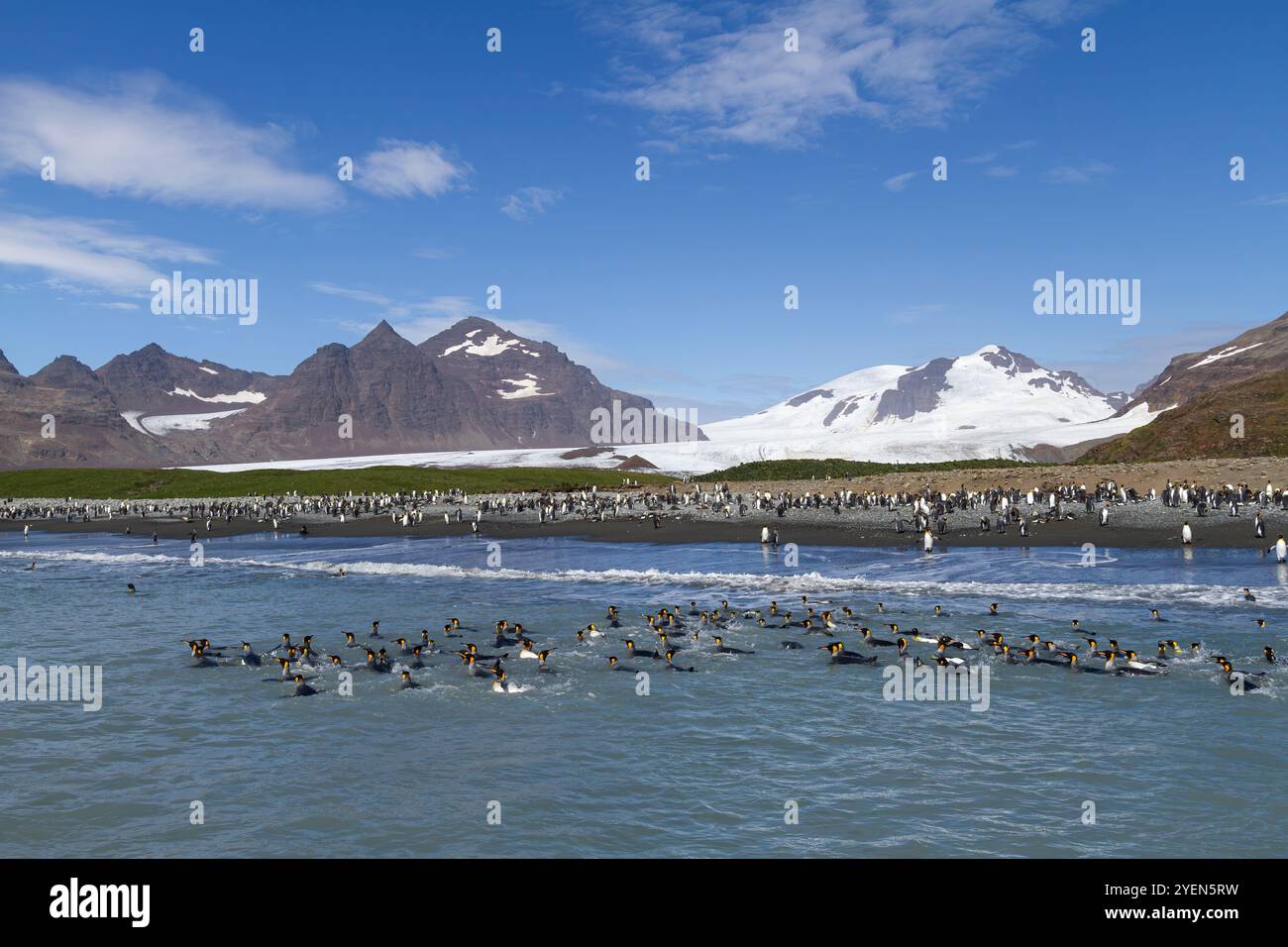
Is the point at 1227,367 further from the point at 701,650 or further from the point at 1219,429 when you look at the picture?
the point at 701,650

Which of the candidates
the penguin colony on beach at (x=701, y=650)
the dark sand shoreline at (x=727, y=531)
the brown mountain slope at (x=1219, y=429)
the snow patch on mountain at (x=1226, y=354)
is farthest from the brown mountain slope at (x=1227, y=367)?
the penguin colony on beach at (x=701, y=650)

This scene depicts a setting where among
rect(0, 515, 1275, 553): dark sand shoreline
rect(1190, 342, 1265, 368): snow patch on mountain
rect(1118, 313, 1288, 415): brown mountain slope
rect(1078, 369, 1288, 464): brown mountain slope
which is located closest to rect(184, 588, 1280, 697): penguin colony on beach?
rect(0, 515, 1275, 553): dark sand shoreline

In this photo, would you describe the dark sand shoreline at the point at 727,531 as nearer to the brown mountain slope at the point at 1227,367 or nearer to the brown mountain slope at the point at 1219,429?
the brown mountain slope at the point at 1219,429

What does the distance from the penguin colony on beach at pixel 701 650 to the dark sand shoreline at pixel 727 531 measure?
15652mm

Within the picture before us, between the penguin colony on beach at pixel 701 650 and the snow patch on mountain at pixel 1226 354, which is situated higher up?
the snow patch on mountain at pixel 1226 354

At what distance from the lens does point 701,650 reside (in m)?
22.2

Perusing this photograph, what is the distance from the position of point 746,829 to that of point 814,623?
13745 mm

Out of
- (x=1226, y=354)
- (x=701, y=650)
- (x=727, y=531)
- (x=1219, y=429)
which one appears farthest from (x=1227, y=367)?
(x=701, y=650)

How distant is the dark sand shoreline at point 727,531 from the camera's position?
40.7 m

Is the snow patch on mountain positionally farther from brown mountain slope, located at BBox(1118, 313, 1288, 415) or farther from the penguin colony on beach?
the penguin colony on beach

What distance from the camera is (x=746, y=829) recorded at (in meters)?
11.4

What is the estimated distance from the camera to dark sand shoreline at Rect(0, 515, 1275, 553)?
1601 inches
